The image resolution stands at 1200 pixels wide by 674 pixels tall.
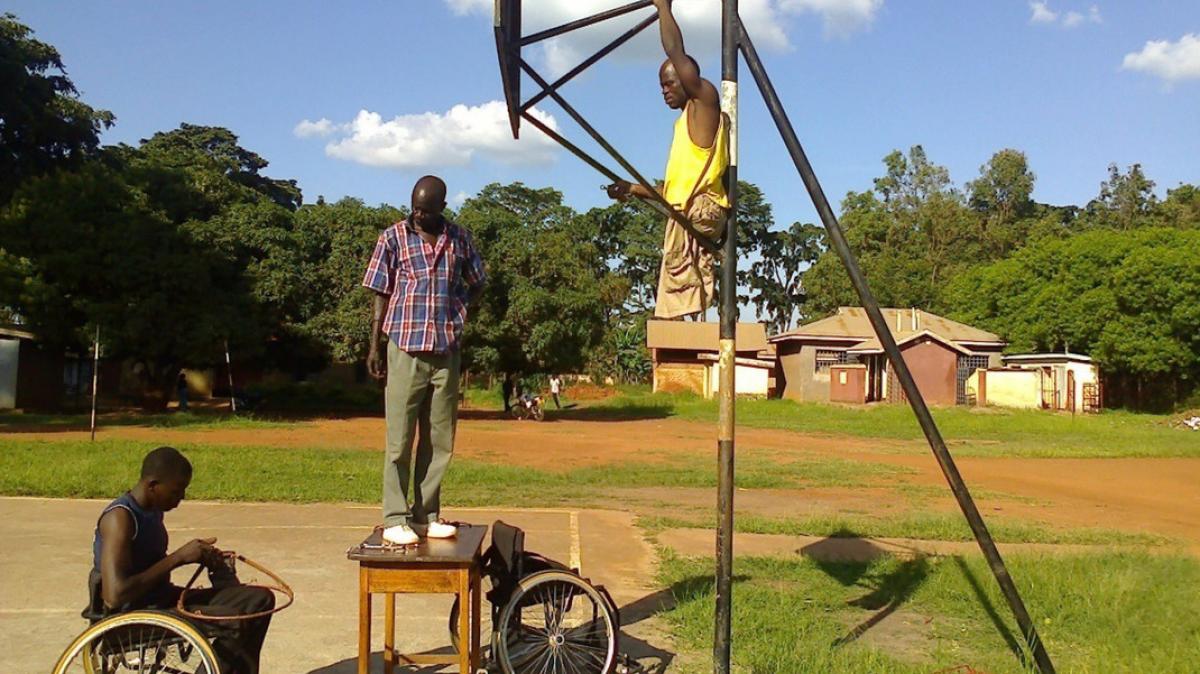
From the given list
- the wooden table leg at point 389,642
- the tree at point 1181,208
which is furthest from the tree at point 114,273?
the tree at point 1181,208

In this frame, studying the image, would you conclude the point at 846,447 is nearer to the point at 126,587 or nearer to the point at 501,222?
the point at 501,222

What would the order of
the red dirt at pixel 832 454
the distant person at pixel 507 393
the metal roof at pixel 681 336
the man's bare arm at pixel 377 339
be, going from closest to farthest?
the man's bare arm at pixel 377 339, the red dirt at pixel 832 454, the distant person at pixel 507 393, the metal roof at pixel 681 336

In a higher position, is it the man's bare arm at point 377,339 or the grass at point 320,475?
the man's bare arm at point 377,339

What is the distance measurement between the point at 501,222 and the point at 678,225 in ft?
99.0

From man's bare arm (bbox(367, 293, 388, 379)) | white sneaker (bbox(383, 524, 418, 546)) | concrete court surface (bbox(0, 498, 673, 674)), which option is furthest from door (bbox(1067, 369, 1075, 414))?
white sneaker (bbox(383, 524, 418, 546))

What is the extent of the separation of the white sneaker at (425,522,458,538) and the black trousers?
841 millimetres

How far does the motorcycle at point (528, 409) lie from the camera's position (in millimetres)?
34062

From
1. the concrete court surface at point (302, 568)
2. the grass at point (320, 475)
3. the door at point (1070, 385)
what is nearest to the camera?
the concrete court surface at point (302, 568)

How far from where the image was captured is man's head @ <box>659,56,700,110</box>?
4.62 metres

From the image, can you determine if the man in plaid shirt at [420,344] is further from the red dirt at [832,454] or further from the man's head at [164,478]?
the red dirt at [832,454]

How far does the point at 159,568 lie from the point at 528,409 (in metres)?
30.3

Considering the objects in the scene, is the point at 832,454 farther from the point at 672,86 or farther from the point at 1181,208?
the point at 1181,208

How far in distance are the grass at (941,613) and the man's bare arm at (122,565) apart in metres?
3.02

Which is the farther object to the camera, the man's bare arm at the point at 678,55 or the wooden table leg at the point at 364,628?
the man's bare arm at the point at 678,55
